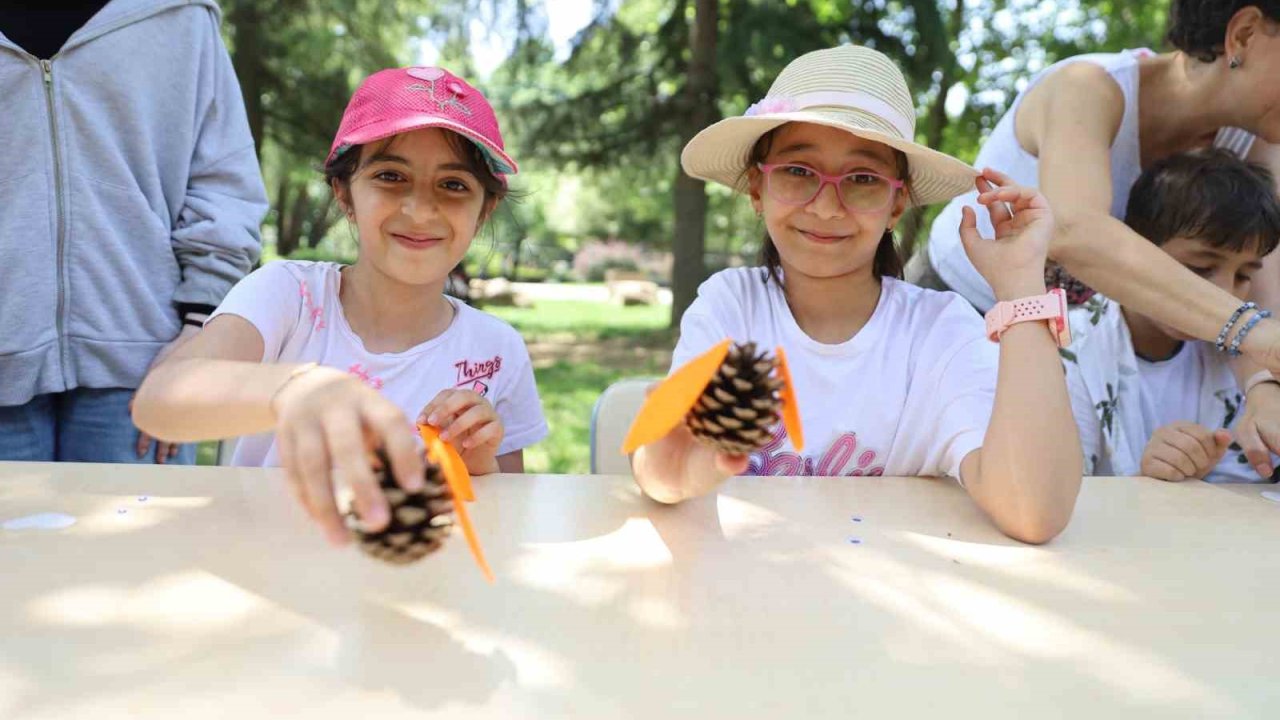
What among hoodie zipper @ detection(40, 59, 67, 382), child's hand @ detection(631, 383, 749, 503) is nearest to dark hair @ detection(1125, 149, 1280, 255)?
child's hand @ detection(631, 383, 749, 503)

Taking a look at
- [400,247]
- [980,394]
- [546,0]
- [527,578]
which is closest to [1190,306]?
[980,394]

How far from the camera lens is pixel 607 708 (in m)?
0.80

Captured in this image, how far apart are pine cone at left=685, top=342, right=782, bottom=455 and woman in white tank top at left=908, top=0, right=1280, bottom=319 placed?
1.15 m

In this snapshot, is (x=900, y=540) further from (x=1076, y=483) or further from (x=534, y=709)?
(x=534, y=709)

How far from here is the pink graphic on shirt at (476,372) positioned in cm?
197

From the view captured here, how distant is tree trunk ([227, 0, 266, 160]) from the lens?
23.6ft

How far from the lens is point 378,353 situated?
6.35 feet

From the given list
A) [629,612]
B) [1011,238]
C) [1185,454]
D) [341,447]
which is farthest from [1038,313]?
[341,447]

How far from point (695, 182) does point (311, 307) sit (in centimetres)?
728

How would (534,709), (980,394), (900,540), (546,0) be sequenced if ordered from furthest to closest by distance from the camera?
(546,0)
(980,394)
(900,540)
(534,709)

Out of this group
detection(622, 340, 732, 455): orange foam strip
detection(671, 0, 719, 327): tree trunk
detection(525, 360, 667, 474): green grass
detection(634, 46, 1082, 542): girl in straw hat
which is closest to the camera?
detection(622, 340, 732, 455): orange foam strip

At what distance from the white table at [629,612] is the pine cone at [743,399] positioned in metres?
0.19

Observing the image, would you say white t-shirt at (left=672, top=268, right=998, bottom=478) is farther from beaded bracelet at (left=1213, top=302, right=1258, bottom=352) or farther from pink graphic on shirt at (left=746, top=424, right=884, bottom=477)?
beaded bracelet at (left=1213, top=302, right=1258, bottom=352)

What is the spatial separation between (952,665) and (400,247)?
1.36 m
